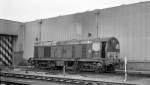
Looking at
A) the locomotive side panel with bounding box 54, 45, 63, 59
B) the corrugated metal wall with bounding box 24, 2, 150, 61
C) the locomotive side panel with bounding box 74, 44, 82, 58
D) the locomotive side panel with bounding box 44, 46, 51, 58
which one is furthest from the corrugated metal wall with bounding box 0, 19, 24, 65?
the locomotive side panel with bounding box 74, 44, 82, 58

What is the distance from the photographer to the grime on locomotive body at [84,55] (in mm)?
19447

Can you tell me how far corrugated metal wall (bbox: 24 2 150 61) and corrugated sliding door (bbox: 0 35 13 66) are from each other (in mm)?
7165

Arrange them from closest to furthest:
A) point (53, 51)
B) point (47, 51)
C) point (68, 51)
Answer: point (68, 51) → point (53, 51) → point (47, 51)

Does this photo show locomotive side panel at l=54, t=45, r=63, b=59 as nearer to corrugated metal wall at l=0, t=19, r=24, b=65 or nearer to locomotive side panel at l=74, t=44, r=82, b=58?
locomotive side panel at l=74, t=44, r=82, b=58

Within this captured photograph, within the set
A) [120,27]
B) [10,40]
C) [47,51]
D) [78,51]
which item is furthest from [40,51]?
[10,40]

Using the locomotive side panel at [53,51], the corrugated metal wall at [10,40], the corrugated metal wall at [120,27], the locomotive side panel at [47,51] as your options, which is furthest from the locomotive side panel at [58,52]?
the corrugated metal wall at [10,40]

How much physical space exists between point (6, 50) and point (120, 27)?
60.3 feet

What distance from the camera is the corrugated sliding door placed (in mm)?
34019

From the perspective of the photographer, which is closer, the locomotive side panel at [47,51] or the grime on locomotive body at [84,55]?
the grime on locomotive body at [84,55]

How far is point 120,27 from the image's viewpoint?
25.0 metres

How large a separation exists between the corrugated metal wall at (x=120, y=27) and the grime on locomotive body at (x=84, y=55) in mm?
3516

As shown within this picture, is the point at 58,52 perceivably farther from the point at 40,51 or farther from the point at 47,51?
the point at 40,51

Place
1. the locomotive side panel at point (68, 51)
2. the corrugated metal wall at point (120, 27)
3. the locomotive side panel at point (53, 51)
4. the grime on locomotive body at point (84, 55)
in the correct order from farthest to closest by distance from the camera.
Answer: the locomotive side panel at point (53, 51)
the corrugated metal wall at point (120, 27)
the locomotive side panel at point (68, 51)
the grime on locomotive body at point (84, 55)

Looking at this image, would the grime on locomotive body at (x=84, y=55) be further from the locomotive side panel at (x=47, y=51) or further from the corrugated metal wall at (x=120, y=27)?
the corrugated metal wall at (x=120, y=27)
